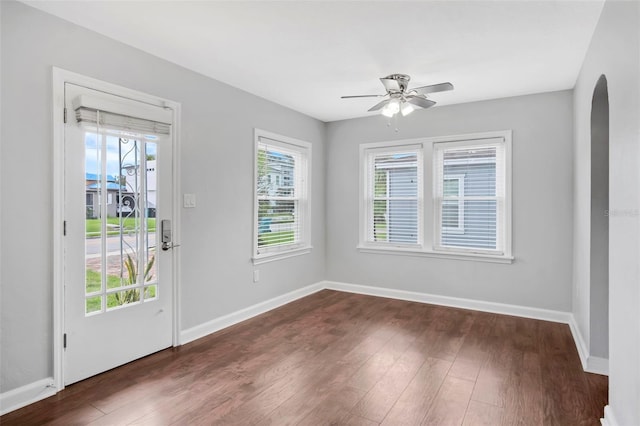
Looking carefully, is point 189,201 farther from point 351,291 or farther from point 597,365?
point 597,365

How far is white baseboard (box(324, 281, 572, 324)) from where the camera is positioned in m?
4.07

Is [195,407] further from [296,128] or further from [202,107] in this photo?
[296,128]

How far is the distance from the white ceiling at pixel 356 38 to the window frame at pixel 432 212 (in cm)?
77

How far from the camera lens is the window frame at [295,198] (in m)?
4.23

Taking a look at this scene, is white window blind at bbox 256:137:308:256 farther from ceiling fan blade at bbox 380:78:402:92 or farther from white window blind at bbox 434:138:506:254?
white window blind at bbox 434:138:506:254

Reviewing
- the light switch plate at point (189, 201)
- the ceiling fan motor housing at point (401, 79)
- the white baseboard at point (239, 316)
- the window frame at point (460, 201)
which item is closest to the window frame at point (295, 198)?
the white baseboard at point (239, 316)

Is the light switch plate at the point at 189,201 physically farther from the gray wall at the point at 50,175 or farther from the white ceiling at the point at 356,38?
the white ceiling at the point at 356,38

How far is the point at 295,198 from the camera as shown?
5035 mm

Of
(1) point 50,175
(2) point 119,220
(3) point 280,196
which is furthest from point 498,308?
(1) point 50,175

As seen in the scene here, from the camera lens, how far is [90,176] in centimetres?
268

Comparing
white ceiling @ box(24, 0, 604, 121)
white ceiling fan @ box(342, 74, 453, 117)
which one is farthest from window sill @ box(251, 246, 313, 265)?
white ceiling fan @ box(342, 74, 453, 117)

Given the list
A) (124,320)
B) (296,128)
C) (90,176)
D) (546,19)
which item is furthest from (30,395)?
(546,19)

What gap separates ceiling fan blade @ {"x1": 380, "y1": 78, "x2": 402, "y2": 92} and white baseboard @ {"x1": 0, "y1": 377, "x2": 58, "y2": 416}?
136 inches

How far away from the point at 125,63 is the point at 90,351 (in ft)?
7.43
